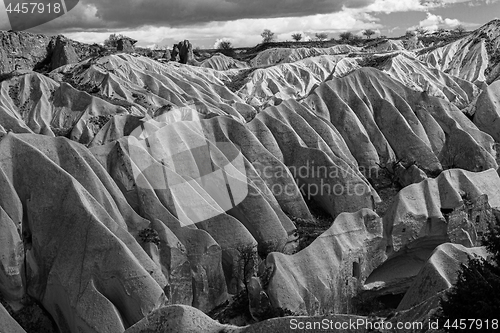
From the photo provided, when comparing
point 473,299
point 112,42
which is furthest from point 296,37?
point 473,299

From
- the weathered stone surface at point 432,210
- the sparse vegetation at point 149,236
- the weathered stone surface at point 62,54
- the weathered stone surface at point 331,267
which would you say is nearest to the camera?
the weathered stone surface at point 331,267

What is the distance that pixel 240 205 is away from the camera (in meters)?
31.8

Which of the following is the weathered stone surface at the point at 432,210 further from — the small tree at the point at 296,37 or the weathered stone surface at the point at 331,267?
the small tree at the point at 296,37

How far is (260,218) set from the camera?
31281 millimetres

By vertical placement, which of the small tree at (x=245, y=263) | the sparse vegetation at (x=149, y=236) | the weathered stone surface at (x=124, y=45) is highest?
the weathered stone surface at (x=124, y=45)

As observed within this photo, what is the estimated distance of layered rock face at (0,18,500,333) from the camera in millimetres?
23844

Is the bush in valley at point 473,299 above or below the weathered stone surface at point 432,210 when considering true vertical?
above

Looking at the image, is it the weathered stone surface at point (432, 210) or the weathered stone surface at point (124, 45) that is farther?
the weathered stone surface at point (124, 45)

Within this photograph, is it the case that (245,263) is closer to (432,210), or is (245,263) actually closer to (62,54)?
(432,210)

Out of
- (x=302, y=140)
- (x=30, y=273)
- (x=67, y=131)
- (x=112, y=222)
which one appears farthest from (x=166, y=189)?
(x=67, y=131)

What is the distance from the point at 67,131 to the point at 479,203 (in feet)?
97.1

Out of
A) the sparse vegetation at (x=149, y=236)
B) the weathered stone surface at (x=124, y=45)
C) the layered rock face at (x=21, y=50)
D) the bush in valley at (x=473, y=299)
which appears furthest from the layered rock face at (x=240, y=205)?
the weathered stone surface at (x=124, y=45)

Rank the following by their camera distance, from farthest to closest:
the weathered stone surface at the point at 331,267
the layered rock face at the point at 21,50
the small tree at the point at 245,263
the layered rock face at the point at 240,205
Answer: the layered rock face at the point at 21,50, the small tree at the point at 245,263, the weathered stone surface at the point at 331,267, the layered rock face at the point at 240,205

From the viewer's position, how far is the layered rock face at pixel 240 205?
2384 centimetres
